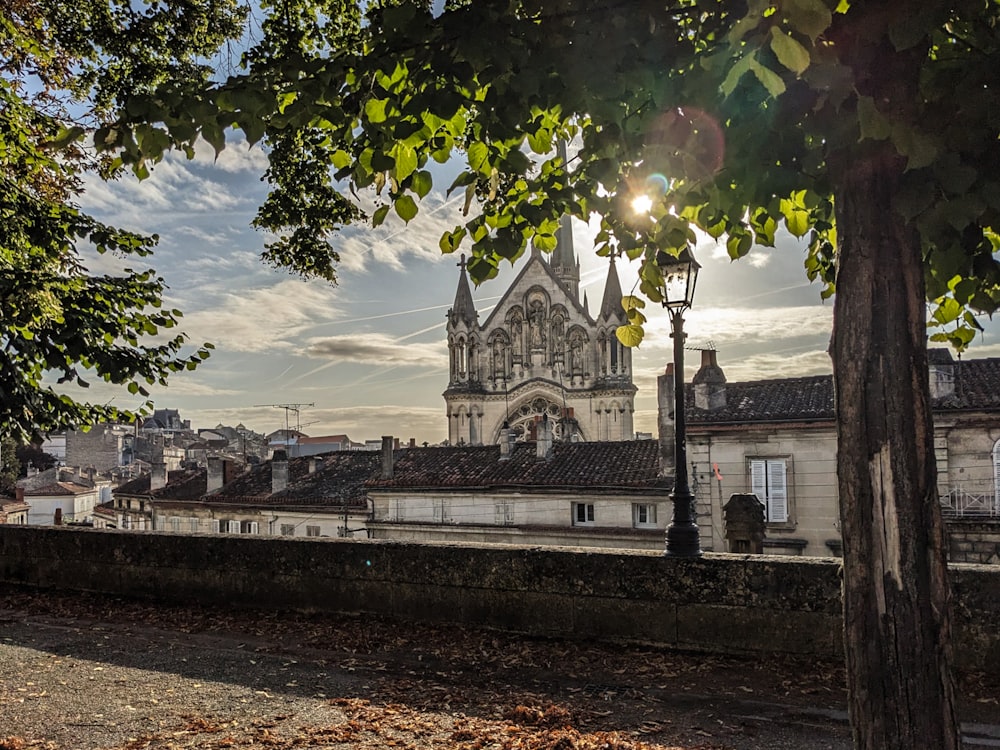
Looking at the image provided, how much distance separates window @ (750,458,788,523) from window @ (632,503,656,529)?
4.10 meters

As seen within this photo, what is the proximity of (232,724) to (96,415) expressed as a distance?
8.23 m

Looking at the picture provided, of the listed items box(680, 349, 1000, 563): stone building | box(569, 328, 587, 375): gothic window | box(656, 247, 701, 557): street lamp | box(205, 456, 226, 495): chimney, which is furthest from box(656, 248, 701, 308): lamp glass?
box(569, 328, 587, 375): gothic window

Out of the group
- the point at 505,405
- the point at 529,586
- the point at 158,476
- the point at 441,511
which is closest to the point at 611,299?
the point at 505,405

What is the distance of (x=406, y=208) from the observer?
3555 mm

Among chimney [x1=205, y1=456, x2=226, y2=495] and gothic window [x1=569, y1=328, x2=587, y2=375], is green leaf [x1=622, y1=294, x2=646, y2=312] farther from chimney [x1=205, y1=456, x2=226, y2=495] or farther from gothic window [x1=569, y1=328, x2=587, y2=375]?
gothic window [x1=569, y1=328, x2=587, y2=375]

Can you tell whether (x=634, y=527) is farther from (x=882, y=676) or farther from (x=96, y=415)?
(x=882, y=676)

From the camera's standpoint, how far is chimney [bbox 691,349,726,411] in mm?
24250

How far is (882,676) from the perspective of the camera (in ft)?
8.31

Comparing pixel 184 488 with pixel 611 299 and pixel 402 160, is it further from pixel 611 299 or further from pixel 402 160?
pixel 402 160

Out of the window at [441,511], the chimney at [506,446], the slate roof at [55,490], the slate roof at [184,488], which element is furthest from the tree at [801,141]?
the slate roof at [55,490]

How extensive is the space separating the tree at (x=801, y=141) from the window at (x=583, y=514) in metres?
22.8

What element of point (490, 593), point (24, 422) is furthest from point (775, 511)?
point (24, 422)

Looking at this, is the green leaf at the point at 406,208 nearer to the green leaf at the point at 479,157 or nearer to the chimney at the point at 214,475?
the green leaf at the point at 479,157

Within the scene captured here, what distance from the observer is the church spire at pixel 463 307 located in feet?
194
